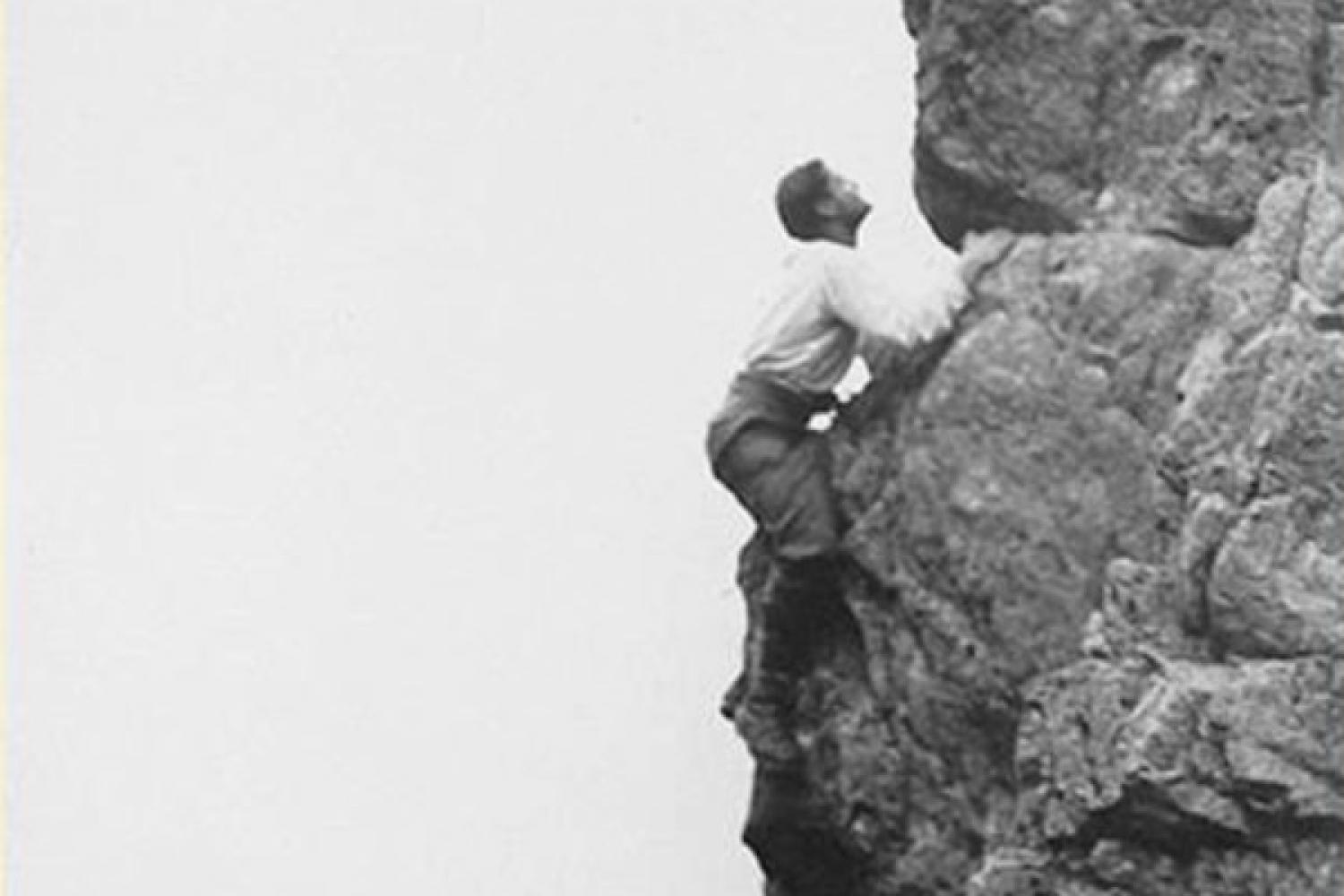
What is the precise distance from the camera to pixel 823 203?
12172mm

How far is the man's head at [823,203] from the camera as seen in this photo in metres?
12.2

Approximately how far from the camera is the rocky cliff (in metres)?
10.1

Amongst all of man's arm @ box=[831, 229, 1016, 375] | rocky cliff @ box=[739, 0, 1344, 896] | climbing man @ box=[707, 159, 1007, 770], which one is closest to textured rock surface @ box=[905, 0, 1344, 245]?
rocky cliff @ box=[739, 0, 1344, 896]

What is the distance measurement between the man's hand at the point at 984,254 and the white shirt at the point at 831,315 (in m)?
0.08

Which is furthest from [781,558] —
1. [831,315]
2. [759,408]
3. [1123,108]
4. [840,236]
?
[1123,108]

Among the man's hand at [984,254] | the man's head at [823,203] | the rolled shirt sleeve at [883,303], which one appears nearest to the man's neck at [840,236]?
the man's head at [823,203]

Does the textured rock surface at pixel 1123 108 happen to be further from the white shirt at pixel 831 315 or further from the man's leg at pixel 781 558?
the man's leg at pixel 781 558

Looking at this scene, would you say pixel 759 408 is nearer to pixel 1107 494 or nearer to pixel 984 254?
pixel 984 254

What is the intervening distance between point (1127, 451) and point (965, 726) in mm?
1626

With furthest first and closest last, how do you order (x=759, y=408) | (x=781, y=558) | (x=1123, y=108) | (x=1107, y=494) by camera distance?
(x=759, y=408), (x=781, y=558), (x=1123, y=108), (x=1107, y=494)

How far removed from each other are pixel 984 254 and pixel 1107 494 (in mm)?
1552

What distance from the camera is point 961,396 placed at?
1117 cm

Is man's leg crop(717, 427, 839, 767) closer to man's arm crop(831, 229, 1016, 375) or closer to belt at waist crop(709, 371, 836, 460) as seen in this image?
belt at waist crop(709, 371, 836, 460)

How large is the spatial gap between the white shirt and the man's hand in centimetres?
8
